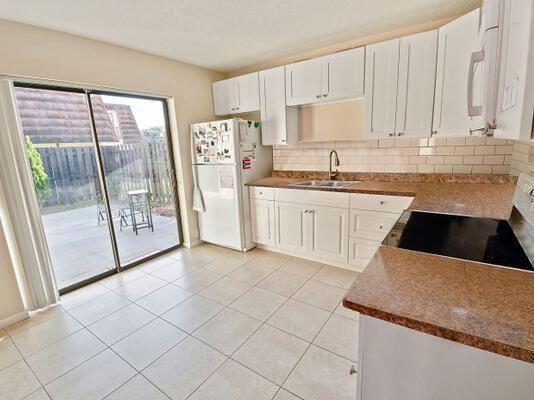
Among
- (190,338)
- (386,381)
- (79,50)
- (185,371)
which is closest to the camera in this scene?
(386,381)

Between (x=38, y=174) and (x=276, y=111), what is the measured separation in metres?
2.47

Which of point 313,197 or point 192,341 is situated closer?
point 192,341

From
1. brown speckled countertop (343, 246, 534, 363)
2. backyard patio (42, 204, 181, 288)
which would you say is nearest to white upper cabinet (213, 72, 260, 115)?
backyard patio (42, 204, 181, 288)

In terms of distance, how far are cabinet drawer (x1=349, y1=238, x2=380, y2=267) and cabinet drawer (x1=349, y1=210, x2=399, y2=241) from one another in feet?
0.18

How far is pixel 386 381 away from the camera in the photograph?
74 cm

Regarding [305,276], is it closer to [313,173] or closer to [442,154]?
[313,173]

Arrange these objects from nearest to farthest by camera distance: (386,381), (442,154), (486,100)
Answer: (386,381), (486,100), (442,154)

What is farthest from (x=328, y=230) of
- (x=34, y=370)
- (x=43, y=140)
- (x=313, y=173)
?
(x=43, y=140)

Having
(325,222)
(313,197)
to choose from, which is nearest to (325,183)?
(313,197)

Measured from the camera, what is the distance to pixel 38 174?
235cm

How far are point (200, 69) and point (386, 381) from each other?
3.74 meters

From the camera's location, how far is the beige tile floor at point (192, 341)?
4.94 feet

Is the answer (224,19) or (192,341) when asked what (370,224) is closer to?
(192,341)

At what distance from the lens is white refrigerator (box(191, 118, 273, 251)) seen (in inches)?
122
